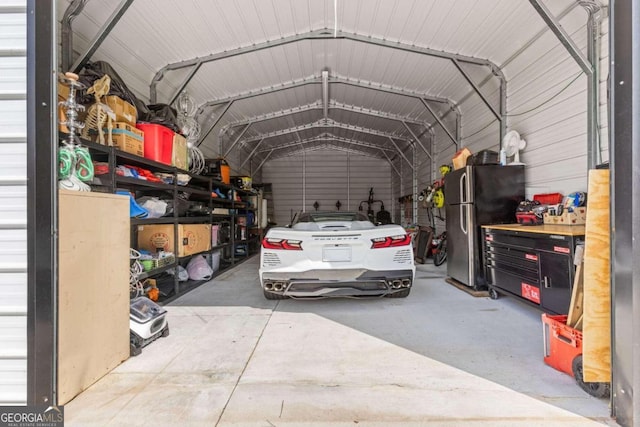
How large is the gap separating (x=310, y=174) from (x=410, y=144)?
453cm

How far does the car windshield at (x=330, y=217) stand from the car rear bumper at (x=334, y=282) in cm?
132

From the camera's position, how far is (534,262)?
299cm

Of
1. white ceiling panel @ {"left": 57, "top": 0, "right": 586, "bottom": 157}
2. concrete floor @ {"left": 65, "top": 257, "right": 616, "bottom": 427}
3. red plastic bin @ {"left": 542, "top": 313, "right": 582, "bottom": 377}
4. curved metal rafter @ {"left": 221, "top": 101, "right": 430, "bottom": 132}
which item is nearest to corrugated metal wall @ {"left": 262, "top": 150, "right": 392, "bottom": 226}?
curved metal rafter @ {"left": 221, "top": 101, "right": 430, "bottom": 132}

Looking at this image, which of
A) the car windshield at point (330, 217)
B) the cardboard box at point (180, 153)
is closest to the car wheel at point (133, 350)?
the cardboard box at point (180, 153)

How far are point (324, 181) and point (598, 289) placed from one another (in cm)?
1190

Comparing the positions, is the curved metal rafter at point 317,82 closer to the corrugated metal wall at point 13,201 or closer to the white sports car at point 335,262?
the white sports car at point 335,262

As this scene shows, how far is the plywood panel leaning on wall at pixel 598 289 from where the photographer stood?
169cm

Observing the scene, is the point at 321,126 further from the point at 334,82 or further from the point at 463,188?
the point at 463,188

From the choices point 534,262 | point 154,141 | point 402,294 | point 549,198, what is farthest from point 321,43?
point 534,262

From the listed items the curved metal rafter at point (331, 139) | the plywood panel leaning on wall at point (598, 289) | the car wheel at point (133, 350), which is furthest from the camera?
the curved metal rafter at point (331, 139)

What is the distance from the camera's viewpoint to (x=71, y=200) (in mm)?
1775

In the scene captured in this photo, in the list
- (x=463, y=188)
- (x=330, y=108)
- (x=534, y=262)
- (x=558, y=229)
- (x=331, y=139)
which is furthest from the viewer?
(x=331, y=139)

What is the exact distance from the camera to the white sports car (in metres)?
3.21

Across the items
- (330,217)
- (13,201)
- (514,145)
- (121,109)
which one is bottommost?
(330,217)
